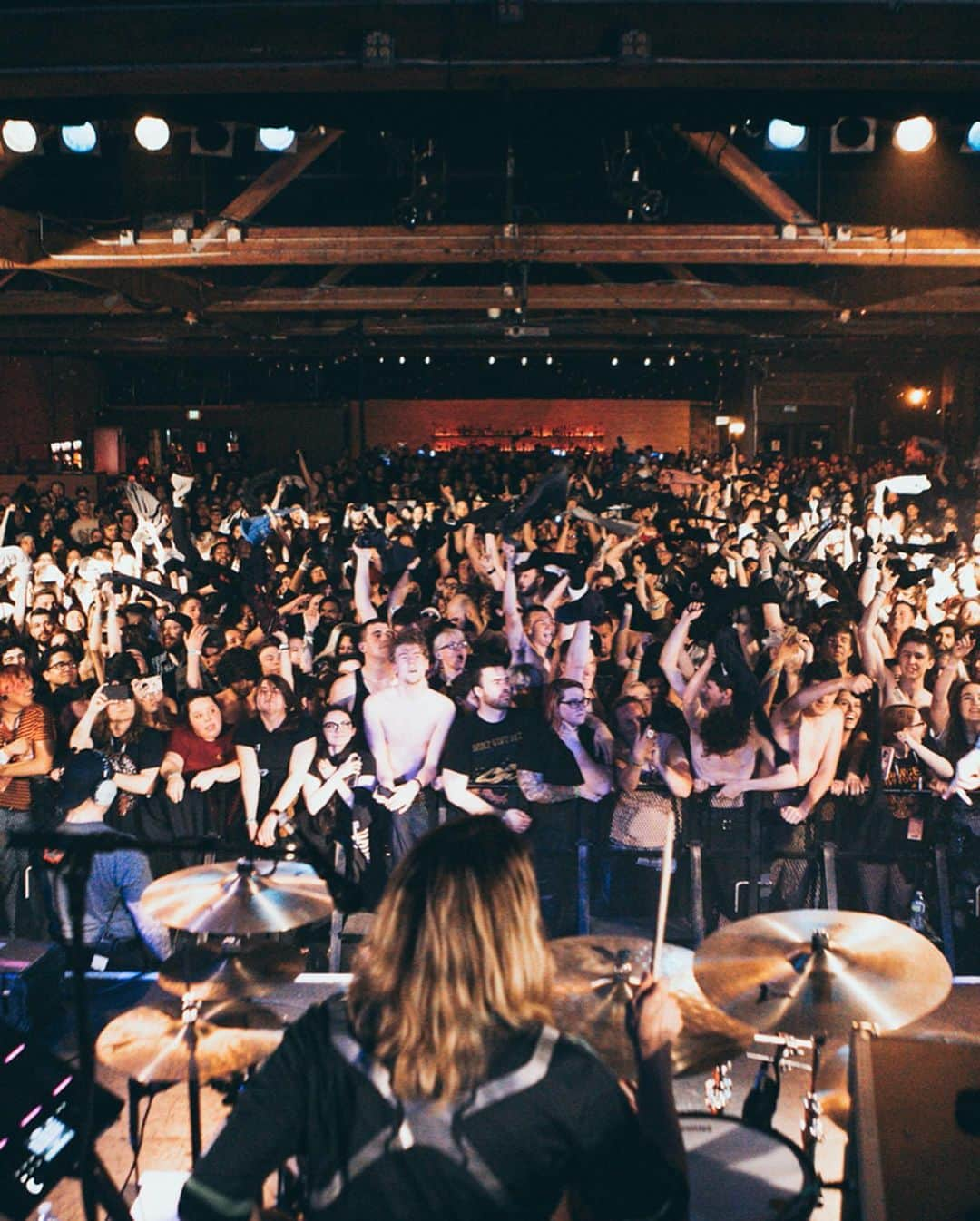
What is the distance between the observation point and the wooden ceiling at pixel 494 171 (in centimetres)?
316

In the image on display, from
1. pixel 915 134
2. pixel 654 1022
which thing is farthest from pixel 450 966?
pixel 915 134

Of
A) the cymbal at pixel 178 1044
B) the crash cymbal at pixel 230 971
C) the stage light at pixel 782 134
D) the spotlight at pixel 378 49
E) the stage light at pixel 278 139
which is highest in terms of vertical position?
the stage light at pixel 278 139

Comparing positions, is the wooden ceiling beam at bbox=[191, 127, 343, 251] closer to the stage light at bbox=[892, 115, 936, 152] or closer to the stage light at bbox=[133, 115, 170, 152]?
the stage light at bbox=[133, 115, 170, 152]

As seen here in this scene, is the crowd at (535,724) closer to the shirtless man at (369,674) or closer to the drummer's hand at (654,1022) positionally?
the shirtless man at (369,674)

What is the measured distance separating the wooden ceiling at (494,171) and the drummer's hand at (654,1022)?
8.02ft

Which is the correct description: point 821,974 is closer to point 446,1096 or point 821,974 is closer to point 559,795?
point 446,1096

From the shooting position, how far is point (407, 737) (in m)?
5.50

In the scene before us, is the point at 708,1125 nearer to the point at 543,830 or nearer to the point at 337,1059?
the point at 337,1059

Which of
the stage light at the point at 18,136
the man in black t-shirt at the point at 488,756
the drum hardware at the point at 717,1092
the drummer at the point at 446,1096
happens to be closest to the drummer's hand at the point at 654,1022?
the drummer at the point at 446,1096

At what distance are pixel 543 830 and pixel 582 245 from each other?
11.8 feet

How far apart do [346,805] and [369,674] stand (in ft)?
2.93

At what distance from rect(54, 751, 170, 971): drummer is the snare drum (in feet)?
9.56

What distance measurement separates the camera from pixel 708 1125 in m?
2.79

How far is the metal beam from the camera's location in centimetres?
558
